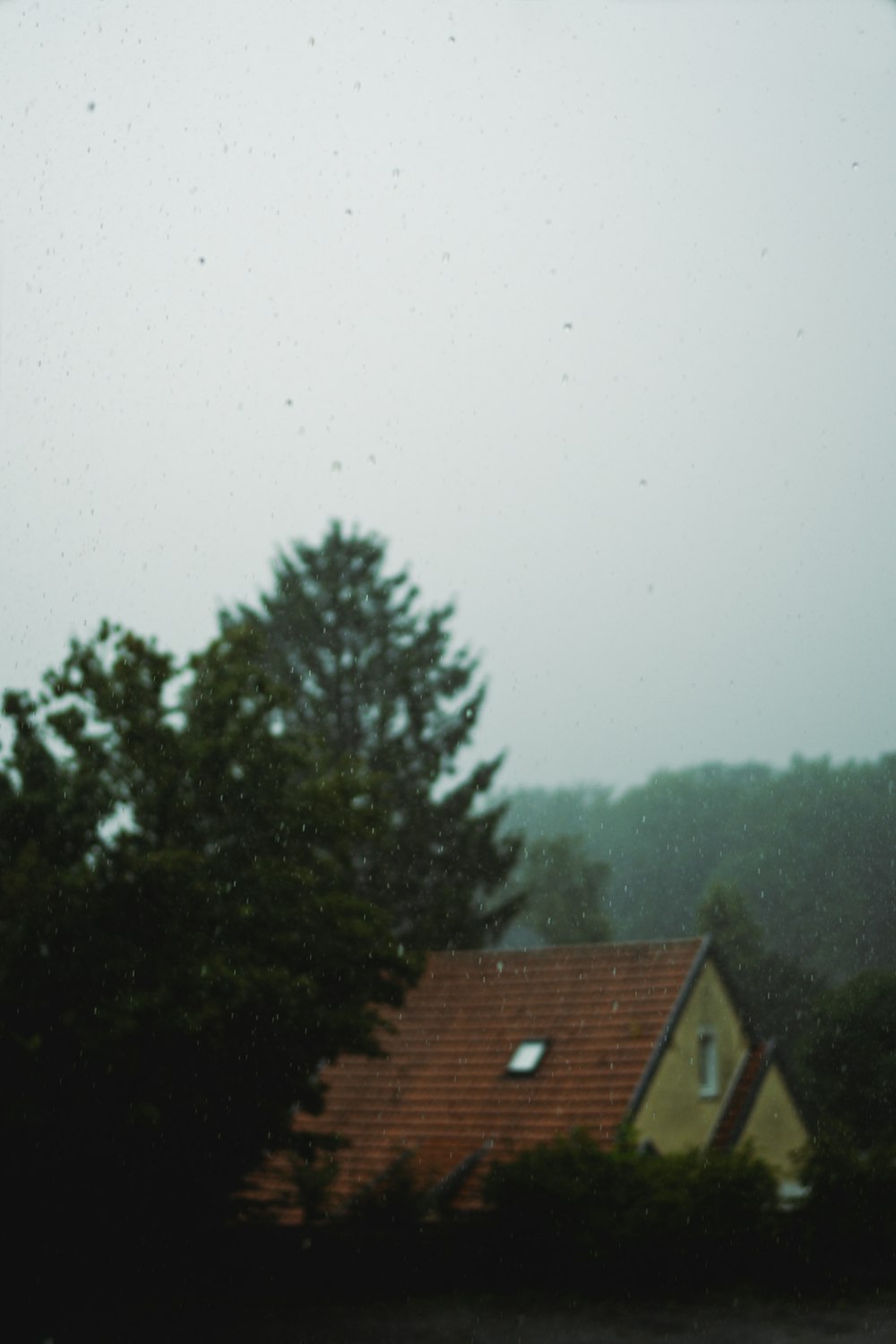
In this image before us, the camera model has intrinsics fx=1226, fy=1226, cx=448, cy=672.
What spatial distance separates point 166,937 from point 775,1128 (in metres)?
2.16


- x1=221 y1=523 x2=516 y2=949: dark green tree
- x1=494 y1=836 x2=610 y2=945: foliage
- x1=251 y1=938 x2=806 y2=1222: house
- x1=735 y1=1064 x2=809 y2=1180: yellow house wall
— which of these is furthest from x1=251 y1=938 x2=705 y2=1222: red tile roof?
x1=221 y1=523 x2=516 y2=949: dark green tree

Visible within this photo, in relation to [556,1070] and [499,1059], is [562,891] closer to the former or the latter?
[499,1059]

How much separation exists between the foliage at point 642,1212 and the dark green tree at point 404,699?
283 centimetres

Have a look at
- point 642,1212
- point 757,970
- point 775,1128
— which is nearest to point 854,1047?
point 775,1128

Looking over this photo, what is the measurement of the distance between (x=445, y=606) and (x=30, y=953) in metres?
6.39

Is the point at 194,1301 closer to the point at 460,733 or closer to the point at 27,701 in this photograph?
the point at 27,701

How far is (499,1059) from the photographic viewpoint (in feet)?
16.7

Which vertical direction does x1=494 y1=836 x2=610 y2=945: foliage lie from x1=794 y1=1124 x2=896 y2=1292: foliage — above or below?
above

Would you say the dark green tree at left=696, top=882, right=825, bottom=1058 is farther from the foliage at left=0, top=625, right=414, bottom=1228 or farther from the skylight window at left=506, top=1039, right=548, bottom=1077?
the foliage at left=0, top=625, right=414, bottom=1228

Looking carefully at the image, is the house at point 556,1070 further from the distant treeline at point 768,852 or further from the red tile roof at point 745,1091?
the distant treeline at point 768,852

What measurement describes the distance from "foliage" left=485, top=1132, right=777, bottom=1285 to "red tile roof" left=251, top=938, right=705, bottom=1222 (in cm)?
17

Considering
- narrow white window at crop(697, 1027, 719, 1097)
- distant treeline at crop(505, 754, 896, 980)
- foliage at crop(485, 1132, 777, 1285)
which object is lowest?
foliage at crop(485, 1132, 777, 1285)

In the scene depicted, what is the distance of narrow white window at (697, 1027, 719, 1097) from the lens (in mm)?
4863

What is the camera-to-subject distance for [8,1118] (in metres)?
3.25
